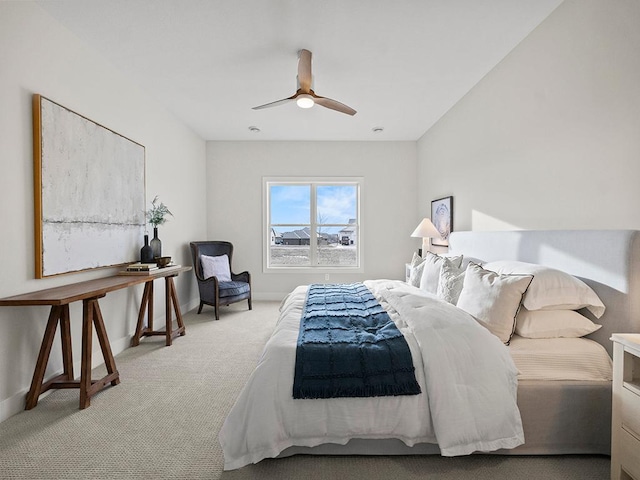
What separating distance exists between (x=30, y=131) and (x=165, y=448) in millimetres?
2327

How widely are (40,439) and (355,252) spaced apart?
4756 millimetres

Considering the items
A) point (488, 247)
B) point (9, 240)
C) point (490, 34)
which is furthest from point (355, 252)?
point (9, 240)

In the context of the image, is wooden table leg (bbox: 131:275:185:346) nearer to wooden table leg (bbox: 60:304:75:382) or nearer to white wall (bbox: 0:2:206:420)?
white wall (bbox: 0:2:206:420)

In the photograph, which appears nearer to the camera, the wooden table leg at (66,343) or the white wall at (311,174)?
the wooden table leg at (66,343)

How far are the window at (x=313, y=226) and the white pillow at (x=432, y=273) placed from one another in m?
2.69

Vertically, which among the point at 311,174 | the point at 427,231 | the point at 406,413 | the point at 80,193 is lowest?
the point at 406,413

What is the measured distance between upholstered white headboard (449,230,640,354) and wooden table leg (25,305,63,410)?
3.48m

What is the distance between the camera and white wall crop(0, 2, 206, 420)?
2141 mm

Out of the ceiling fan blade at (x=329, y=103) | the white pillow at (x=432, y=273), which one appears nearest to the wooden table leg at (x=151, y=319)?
the ceiling fan blade at (x=329, y=103)

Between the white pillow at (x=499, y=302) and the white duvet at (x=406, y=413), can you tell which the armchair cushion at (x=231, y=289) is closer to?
the white duvet at (x=406, y=413)

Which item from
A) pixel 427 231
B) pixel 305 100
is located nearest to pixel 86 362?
pixel 305 100

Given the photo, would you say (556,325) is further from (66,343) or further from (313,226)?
(313,226)

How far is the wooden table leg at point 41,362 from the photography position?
88.1 inches

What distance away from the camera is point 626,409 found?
1.49m
